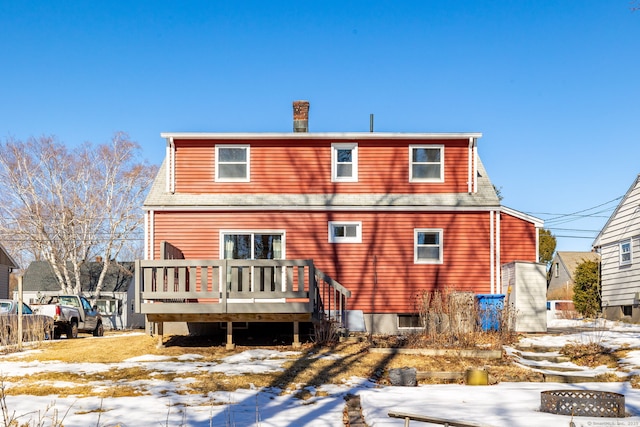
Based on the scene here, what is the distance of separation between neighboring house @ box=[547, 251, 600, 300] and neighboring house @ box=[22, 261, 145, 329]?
96.6 feet

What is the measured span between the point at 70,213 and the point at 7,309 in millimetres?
19908

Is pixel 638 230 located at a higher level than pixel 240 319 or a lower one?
higher

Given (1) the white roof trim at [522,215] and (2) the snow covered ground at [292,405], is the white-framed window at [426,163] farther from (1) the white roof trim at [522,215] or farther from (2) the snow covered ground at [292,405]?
(2) the snow covered ground at [292,405]

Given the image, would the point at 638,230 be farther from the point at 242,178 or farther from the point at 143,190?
the point at 143,190

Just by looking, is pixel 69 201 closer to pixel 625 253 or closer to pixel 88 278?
pixel 88 278

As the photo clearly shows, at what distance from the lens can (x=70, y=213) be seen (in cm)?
4222

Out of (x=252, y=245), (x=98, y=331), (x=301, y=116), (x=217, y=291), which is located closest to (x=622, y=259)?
(x=301, y=116)

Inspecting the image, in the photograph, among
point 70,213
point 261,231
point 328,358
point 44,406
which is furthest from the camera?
point 70,213

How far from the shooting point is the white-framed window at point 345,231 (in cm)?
2064

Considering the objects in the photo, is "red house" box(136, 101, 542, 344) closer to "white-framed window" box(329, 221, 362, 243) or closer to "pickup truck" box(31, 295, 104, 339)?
"white-framed window" box(329, 221, 362, 243)

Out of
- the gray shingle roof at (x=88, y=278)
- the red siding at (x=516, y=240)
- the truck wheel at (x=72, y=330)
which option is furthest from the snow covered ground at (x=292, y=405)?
the gray shingle roof at (x=88, y=278)

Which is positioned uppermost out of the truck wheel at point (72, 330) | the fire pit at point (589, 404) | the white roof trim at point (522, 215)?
the white roof trim at point (522, 215)

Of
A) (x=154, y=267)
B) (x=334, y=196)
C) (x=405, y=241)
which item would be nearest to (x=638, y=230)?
(x=405, y=241)

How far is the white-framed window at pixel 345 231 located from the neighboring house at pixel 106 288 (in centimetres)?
2710
